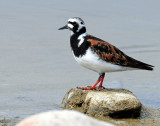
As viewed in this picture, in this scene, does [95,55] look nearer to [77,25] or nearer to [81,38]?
[81,38]

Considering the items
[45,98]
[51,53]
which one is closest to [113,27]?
[51,53]

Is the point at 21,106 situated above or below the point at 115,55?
below

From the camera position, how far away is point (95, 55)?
28.2 feet

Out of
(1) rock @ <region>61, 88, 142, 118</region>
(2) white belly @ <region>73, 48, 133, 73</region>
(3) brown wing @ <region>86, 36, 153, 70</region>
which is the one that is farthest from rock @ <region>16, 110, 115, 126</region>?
(3) brown wing @ <region>86, 36, 153, 70</region>

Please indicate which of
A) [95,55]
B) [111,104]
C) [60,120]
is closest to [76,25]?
[95,55]

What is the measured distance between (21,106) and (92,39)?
1.95 metres

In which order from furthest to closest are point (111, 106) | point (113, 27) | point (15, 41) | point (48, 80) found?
point (113, 27)
point (15, 41)
point (48, 80)
point (111, 106)

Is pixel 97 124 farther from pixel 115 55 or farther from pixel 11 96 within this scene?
pixel 11 96

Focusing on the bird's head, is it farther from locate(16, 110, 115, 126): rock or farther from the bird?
locate(16, 110, 115, 126): rock

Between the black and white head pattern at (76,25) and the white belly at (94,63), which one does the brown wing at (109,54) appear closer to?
the white belly at (94,63)

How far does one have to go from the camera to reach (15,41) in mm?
→ 13664

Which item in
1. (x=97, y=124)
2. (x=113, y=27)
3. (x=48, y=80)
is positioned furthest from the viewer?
(x=113, y=27)

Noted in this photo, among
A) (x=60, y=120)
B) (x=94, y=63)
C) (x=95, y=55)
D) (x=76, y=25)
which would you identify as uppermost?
(x=76, y=25)

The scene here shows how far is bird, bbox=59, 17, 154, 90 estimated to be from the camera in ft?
28.1
